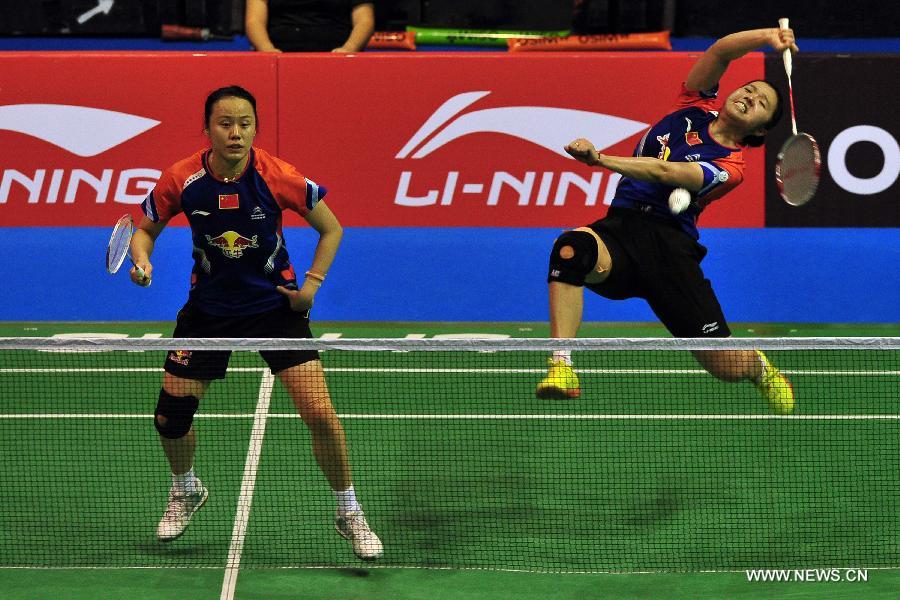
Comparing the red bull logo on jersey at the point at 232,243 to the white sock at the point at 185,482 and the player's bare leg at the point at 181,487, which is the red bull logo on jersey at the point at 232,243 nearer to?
the player's bare leg at the point at 181,487

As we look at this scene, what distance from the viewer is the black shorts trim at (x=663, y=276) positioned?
235 inches

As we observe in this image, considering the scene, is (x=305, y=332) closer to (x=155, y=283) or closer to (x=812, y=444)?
(x=812, y=444)

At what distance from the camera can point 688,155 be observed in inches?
240

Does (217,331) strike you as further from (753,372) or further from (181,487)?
(753,372)

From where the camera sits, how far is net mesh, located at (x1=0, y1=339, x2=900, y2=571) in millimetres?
5066

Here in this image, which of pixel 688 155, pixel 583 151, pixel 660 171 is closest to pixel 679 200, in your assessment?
pixel 660 171

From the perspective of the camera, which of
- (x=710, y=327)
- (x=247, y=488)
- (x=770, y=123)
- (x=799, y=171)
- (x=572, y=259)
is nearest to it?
(x=247, y=488)

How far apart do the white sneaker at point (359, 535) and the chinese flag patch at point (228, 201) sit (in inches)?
50.5

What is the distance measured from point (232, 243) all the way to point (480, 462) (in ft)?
5.97

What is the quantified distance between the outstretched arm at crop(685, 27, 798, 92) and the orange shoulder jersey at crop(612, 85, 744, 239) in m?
0.07

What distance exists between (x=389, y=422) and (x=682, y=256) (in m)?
1.78

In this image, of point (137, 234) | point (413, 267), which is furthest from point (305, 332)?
point (413, 267)

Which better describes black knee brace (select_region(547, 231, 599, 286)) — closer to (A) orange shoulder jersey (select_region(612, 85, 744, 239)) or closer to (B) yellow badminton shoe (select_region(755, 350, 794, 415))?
(A) orange shoulder jersey (select_region(612, 85, 744, 239))

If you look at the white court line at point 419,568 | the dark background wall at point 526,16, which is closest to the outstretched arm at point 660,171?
the white court line at point 419,568
